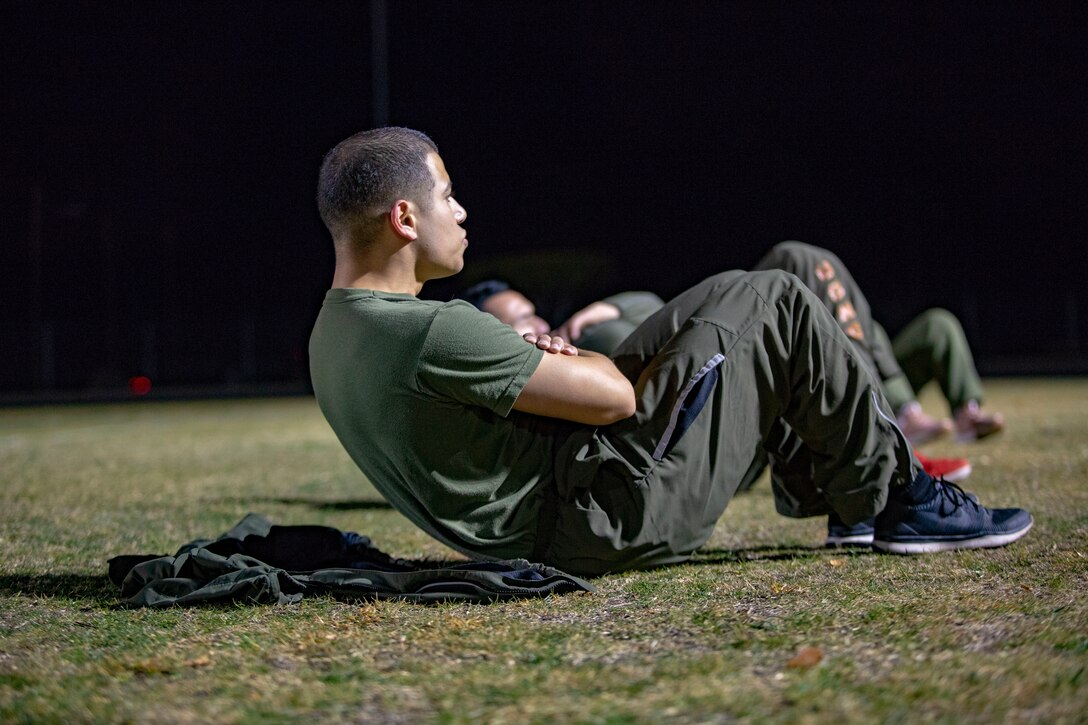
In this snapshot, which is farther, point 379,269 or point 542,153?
point 542,153

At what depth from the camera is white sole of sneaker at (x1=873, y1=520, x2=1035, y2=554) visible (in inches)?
130

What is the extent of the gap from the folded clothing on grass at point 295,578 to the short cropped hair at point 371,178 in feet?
2.85

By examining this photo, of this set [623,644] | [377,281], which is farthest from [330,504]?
[623,644]

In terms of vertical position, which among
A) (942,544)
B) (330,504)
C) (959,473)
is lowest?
(330,504)

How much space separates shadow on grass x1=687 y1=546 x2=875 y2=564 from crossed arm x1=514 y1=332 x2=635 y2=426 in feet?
2.76

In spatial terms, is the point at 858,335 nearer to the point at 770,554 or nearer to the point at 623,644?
the point at 770,554

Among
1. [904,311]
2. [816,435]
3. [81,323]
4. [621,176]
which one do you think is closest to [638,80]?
[621,176]

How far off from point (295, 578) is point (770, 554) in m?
1.47

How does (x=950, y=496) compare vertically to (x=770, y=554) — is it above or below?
above

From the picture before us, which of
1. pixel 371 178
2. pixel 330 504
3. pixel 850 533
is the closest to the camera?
pixel 371 178

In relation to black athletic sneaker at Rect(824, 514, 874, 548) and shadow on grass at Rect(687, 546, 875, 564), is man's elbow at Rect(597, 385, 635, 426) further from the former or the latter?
black athletic sneaker at Rect(824, 514, 874, 548)

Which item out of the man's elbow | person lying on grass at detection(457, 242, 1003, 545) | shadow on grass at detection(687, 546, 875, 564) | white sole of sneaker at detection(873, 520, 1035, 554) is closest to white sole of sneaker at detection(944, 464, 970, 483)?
person lying on grass at detection(457, 242, 1003, 545)

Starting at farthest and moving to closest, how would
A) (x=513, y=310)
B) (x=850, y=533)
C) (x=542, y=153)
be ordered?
1. (x=542, y=153)
2. (x=513, y=310)
3. (x=850, y=533)

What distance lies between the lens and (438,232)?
9.82 ft
